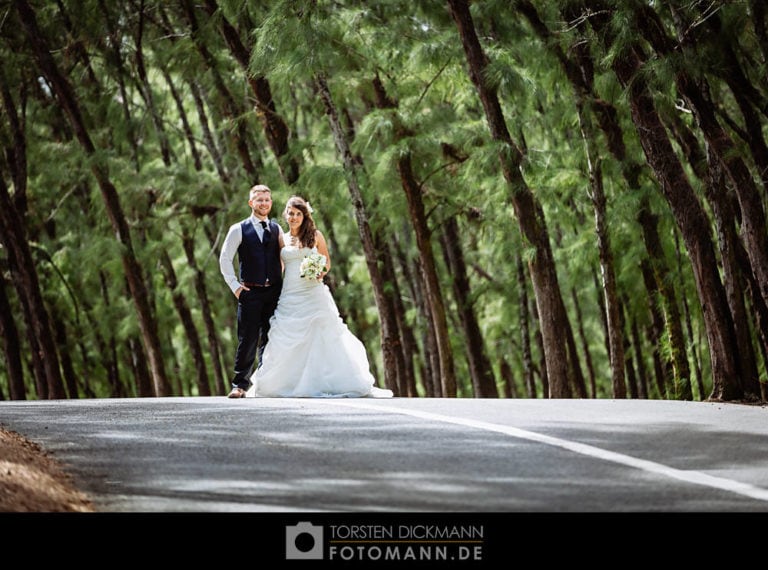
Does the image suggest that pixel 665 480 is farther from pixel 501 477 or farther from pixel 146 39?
pixel 146 39

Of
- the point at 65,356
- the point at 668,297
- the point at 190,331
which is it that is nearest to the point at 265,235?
the point at 668,297

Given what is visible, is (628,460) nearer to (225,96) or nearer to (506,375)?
(225,96)

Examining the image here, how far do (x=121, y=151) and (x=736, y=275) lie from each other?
671 inches

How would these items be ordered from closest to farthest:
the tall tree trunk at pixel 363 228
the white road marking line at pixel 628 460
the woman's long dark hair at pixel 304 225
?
the white road marking line at pixel 628 460, the woman's long dark hair at pixel 304 225, the tall tree trunk at pixel 363 228

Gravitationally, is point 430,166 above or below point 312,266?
above

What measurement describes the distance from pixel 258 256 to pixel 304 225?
75 cm

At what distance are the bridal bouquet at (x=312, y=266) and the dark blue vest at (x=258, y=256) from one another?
0.33 meters

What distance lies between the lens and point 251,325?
12.2 m

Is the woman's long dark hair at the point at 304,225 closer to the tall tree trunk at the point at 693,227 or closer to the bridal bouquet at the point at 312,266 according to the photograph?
the bridal bouquet at the point at 312,266

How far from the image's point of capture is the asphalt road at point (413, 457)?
5.28 metres

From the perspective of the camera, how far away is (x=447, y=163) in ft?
60.5

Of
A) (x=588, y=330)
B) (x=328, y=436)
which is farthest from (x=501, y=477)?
(x=588, y=330)

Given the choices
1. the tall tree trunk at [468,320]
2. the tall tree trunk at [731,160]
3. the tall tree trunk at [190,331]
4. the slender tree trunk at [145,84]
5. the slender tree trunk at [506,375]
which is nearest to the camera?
the tall tree trunk at [731,160]
